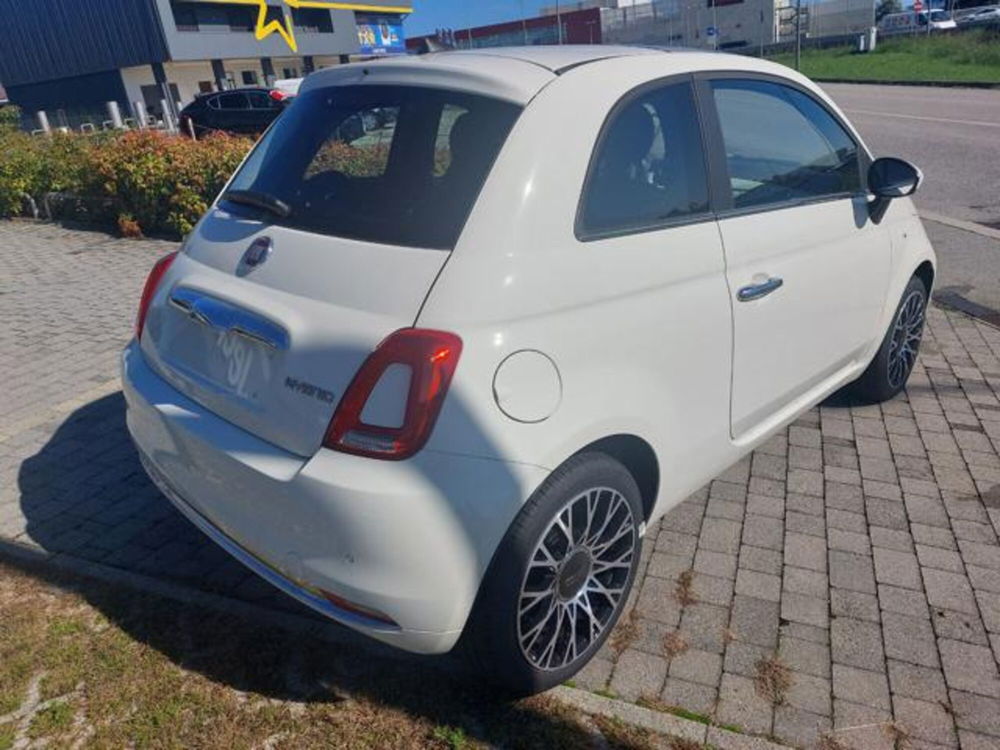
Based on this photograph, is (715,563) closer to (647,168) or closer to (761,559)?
(761,559)

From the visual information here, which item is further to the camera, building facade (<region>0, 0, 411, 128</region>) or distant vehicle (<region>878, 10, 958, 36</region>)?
distant vehicle (<region>878, 10, 958, 36</region>)

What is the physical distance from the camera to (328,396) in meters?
2.07

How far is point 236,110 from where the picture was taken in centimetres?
1834

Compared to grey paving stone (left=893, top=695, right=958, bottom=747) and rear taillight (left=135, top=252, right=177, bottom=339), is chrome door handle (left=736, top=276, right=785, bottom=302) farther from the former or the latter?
rear taillight (left=135, top=252, right=177, bottom=339)

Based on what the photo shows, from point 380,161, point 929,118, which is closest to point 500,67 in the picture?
→ point 380,161

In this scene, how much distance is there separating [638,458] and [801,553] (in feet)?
3.42

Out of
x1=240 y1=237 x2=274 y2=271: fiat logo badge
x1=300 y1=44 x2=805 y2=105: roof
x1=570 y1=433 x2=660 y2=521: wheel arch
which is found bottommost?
x1=570 y1=433 x2=660 y2=521: wheel arch

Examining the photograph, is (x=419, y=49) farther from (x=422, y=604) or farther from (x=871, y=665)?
(x=871, y=665)

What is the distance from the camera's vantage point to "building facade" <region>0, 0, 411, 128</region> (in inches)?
1479

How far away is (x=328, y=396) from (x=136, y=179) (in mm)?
8237

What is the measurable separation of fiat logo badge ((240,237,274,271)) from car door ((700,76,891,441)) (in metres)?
1.52

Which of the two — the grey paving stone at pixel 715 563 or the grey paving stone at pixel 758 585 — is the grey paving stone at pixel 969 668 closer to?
the grey paving stone at pixel 758 585

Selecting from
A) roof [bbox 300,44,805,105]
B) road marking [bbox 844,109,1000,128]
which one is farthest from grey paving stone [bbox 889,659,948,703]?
road marking [bbox 844,109,1000,128]

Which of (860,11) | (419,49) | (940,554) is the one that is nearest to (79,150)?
(419,49)
